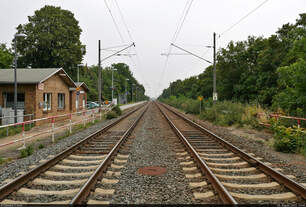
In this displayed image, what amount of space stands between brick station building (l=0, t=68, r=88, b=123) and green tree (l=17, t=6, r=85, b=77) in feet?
43.2

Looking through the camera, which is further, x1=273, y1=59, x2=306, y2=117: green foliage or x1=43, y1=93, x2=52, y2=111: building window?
x1=43, y1=93, x2=52, y2=111: building window

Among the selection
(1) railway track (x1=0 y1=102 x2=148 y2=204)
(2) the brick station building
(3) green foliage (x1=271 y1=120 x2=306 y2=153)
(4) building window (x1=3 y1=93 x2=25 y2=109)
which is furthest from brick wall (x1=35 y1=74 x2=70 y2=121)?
(3) green foliage (x1=271 y1=120 x2=306 y2=153)

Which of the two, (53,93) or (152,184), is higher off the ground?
(53,93)

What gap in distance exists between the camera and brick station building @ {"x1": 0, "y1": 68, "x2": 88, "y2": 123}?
18.1 meters

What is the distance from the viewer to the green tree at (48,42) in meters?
34.7

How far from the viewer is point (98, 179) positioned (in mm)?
5145

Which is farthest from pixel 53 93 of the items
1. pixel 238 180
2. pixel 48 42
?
pixel 238 180

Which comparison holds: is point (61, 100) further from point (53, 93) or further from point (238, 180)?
point (238, 180)

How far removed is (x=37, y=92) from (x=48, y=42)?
759 inches

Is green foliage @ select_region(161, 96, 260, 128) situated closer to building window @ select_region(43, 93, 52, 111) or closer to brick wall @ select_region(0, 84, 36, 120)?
building window @ select_region(43, 93, 52, 111)

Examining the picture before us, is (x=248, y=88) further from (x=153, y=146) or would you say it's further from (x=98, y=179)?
(x=98, y=179)

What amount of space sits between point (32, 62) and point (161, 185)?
125 feet

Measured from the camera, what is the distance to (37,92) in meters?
18.2

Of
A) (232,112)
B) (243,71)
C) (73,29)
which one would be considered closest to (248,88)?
(243,71)
